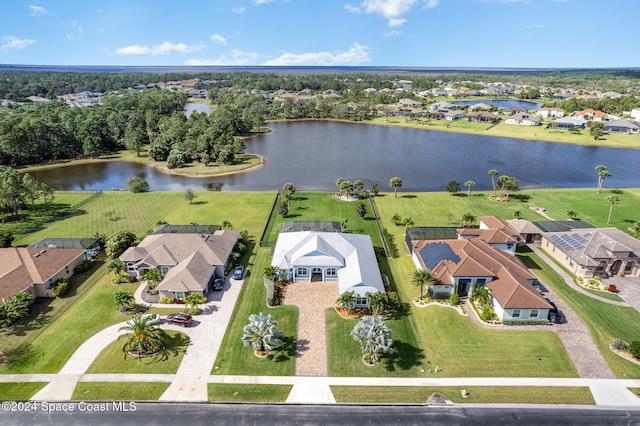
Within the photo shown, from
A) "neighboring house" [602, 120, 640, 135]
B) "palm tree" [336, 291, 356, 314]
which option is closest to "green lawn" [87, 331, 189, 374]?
"palm tree" [336, 291, 356, 314]

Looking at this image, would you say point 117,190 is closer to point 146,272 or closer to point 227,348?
point 146,272

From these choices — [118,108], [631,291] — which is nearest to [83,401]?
[631,291]

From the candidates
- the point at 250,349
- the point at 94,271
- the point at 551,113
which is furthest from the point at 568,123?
the point at 94,271

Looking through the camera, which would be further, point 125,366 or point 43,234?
point 43,234

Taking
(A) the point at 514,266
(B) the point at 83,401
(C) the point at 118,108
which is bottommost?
(B) the point at 83,401

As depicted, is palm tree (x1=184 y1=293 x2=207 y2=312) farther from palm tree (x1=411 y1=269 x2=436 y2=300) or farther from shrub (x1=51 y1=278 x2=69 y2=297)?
palm tree (x1=411 y1=269 x2=436 y2=300)

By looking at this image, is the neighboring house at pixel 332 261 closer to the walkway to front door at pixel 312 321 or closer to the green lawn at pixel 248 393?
the walkway to front door at pixel 312 321
